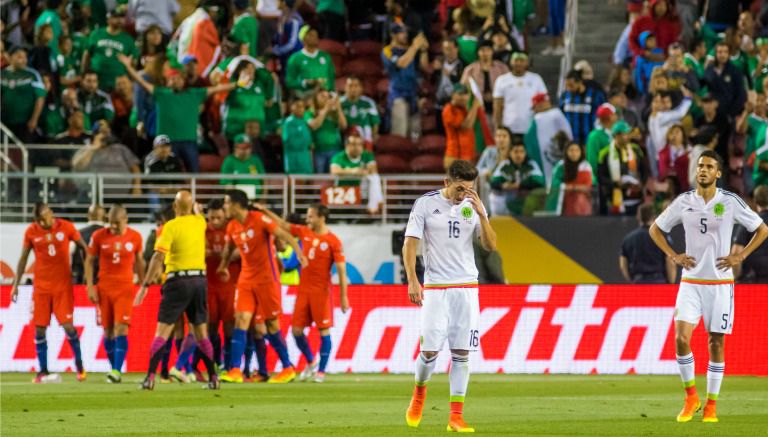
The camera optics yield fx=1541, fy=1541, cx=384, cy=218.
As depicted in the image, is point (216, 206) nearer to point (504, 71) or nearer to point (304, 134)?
point (304, 134)

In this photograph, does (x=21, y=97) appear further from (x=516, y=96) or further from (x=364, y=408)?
(x=364, y=408)

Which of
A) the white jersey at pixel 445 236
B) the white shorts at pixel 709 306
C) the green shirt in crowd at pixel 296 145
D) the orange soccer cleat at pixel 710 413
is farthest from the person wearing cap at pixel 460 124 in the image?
the white jersey at pixel 445 236

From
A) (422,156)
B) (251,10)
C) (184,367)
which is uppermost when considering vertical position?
(251,10)

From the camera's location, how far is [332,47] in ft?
93.9

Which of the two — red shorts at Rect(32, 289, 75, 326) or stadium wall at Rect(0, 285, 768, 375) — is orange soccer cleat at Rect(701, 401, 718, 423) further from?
red shorts at Rect(32, 289, 75, 326)

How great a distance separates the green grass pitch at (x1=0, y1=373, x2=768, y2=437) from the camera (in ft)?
41.8

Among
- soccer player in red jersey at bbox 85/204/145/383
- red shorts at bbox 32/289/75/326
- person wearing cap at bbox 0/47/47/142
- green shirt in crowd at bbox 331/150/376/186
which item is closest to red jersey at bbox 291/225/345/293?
soccer player in red jersey at bbox 85/204/145/383

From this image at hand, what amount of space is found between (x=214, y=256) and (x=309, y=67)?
761cm

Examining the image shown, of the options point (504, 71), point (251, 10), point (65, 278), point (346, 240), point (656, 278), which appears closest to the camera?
point (65, 278)

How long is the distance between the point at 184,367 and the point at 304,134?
5.90 m

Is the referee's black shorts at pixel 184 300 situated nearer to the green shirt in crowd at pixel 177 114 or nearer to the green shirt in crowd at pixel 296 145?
the green shirt in crowd at pixel 296 145

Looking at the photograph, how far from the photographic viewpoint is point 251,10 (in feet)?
94.7

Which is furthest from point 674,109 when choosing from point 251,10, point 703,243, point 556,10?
point 703,243

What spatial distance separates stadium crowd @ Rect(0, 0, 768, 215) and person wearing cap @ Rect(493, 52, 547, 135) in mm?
32
